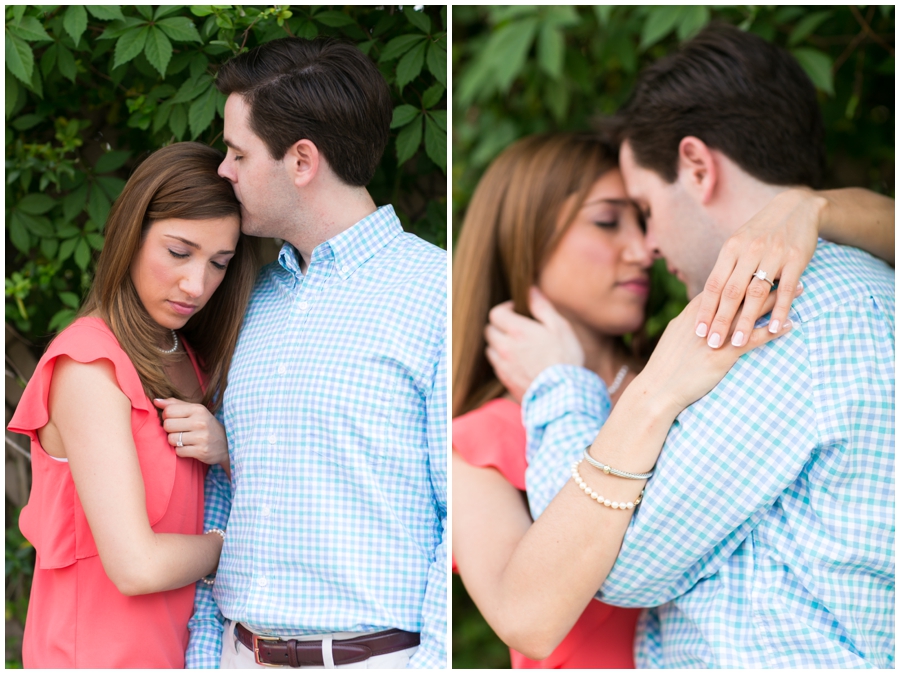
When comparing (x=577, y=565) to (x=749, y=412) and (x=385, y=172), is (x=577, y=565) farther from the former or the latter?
(x=385, y=172)

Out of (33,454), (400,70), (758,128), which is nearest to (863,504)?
(758,128)

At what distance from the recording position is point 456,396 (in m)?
1.89

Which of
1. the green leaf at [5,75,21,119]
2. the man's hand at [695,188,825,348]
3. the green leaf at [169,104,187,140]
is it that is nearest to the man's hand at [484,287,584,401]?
the man's hand at [695,188,825,348]

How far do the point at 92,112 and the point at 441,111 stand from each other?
80 cm

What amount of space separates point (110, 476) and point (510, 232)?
1.14 metres

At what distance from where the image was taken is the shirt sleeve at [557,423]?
140 cm

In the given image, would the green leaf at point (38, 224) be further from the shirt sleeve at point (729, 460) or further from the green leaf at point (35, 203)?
the shirt sleeve at point (729, 460)

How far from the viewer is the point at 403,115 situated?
56.6 inches

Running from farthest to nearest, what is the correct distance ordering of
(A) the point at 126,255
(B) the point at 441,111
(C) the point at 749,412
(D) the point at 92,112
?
(D) the point at 92,112
(B) the point at 441,111
(A) the point at 126,255
(C) the point at 749,412

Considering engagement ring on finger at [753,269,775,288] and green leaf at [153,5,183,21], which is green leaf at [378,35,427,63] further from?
engagement ring on finger at [753,269,775,288]

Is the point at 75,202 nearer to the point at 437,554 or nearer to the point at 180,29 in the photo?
the point at 180,29

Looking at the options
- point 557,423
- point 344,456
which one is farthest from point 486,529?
point 344,456

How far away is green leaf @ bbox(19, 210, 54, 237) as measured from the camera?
5.24 ft

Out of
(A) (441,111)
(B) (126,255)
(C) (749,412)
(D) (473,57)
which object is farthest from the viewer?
(D) (473,57)
